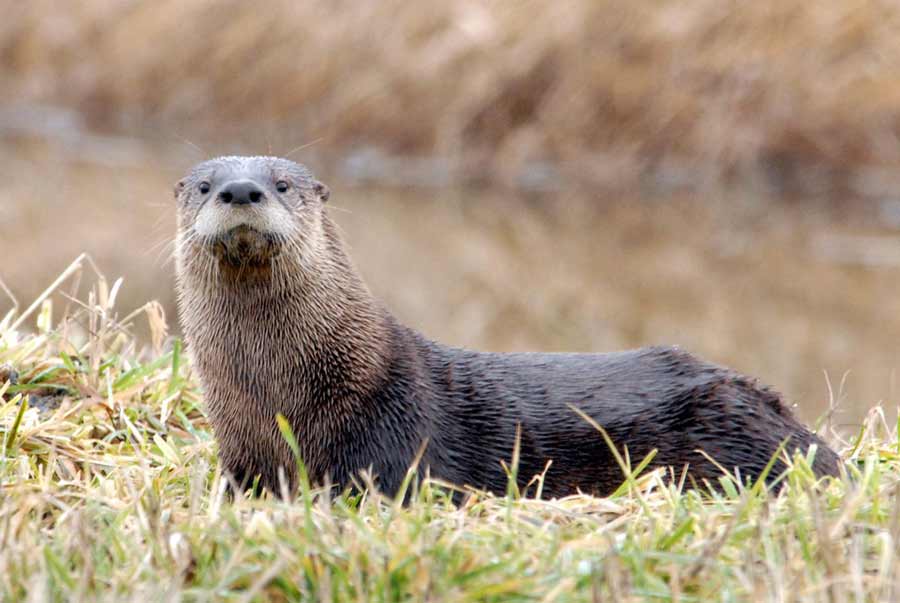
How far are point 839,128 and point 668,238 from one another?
2.25 m

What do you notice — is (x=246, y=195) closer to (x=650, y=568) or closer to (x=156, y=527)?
(x=156, y=527)

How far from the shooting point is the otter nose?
3484mm

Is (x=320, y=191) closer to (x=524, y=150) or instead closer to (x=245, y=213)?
(x=245, y=213)

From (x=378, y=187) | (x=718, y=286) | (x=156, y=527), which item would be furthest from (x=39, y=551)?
(x=378, y=187)

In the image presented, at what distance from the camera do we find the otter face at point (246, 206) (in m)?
3.50

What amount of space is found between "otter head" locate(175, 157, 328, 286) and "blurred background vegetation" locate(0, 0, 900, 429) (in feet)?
11.3

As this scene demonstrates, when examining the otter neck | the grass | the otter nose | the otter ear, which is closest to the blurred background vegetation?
the otter ear

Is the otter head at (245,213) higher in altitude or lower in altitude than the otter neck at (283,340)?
higher

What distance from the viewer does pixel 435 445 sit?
3670 millimetres

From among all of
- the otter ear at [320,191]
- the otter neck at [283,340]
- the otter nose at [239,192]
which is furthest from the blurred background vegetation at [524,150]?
the otter nose at [239,192]

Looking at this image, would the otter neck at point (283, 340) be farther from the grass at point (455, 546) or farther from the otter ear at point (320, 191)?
the grass at point (455, 546)

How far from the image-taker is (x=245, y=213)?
11.5 feet

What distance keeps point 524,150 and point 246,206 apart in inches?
343

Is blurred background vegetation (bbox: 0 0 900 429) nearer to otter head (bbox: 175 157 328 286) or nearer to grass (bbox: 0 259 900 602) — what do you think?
otter head (bbox: 175 157 328 286)
